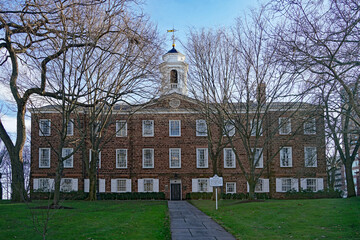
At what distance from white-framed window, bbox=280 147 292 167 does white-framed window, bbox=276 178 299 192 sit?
54.8 inches

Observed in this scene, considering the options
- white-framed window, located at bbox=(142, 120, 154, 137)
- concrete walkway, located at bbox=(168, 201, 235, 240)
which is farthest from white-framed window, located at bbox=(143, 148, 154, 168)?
concrete walkway, located at bbox=(168, 201, 235, 240)

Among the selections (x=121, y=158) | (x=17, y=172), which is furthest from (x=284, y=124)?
(x=121, y=158)

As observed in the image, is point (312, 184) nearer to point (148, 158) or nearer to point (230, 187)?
point (230, 187)

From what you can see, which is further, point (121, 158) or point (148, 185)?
point (121, 158)

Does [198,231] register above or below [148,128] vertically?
below

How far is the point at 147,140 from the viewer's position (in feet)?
133

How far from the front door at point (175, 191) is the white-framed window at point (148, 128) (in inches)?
204

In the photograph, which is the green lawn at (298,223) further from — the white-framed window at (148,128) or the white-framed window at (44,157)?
the white-framed window at (44,157)

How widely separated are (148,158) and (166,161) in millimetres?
1728

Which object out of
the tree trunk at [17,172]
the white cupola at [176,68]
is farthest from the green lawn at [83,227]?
the white cupola at [176,68]

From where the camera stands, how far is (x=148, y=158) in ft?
133

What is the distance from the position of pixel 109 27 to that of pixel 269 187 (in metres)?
26.9

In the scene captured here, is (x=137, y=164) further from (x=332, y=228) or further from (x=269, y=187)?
(x=332, y=228)

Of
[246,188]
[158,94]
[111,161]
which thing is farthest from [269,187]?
[158,94]
